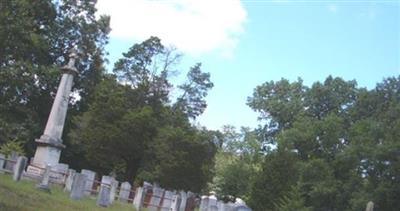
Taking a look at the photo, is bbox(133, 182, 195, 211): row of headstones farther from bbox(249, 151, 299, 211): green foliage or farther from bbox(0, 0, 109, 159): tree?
bbox(0, 0, 109, 159): tree

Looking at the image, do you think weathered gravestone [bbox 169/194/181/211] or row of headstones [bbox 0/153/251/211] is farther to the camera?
weathered gravestone [bbox 169/194/181/211]

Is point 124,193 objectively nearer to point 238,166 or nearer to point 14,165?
point 14,165

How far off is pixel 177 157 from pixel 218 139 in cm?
786

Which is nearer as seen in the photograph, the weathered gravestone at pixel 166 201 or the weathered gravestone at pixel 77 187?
the weathered gravestone at pixel 77 187

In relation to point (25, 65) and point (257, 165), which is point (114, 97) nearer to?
point (25, 65)

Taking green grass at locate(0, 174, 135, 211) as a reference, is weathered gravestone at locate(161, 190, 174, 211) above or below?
above

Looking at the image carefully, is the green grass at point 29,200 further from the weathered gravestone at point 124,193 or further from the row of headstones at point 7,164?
the weathered gravestone at point 124,193

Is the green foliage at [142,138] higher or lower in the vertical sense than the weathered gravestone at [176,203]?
higher

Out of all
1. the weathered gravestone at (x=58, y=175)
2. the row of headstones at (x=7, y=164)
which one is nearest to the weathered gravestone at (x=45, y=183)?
the row of headstones at (x=7, y=164)

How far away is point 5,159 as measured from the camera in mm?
22125

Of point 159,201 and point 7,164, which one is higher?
point 7,164

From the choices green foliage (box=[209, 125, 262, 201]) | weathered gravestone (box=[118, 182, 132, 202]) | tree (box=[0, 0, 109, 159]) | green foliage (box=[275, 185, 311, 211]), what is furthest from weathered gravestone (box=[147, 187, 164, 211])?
green foliage (box=[209, 125, 262, 201])

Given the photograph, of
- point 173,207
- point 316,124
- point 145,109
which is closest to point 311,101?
point 316,124

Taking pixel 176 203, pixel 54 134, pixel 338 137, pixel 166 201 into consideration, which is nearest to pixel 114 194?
pixel 176 203
